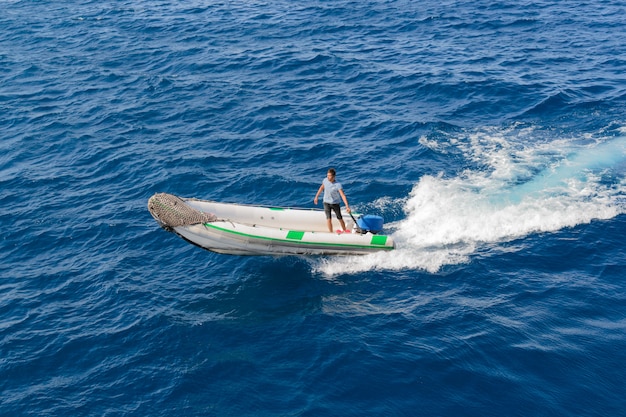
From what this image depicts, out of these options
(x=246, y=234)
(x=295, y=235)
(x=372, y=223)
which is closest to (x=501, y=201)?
(x=372, y=223)

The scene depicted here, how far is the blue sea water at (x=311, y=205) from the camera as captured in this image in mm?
17203

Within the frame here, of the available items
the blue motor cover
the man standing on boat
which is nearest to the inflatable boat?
the blue motor cover

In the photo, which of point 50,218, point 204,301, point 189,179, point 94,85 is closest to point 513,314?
point 204,301

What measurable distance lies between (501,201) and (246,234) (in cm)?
978

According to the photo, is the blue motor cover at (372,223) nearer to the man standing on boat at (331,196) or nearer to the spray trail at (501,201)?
the man standing on boat at (331,196)

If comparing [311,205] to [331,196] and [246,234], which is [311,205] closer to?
[331,196]

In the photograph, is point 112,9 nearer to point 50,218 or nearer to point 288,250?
point 50,218

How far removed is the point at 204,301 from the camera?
68.5ft

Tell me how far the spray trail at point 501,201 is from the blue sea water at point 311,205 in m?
0.11

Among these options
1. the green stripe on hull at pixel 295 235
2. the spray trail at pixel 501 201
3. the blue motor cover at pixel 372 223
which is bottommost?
the spray trail at pixel 501 201

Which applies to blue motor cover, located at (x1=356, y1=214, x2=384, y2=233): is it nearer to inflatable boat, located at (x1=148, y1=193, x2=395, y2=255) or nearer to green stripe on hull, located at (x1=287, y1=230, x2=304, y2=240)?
inflatable boat, located at (x1=148, y1=193, x2=395, y2=255)

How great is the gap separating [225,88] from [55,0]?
25071 millimetres

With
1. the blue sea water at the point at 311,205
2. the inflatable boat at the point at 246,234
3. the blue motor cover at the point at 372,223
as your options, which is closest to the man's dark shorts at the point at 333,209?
the inflatable boat at the point at 246,234

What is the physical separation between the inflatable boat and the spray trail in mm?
664
